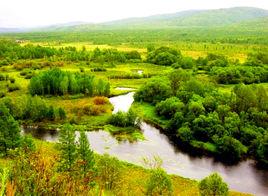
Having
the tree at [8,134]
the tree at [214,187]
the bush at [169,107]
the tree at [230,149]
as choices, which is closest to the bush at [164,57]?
the bush at [169,107]

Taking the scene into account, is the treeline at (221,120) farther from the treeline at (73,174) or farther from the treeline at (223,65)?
the treeline at (223,65)

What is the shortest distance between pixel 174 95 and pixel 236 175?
3337 cm

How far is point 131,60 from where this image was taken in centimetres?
13875

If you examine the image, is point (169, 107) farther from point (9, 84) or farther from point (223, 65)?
point (223, 65)

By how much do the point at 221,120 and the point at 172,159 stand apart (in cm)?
1275

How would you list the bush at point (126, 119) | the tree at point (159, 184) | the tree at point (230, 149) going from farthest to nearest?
the bush at point (126, 119)
the tree at point (230, 149)
the tree at point (159, 184)

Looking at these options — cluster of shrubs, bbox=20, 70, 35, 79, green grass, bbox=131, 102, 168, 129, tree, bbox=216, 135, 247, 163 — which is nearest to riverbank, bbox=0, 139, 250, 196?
tree, bbox=216, 135, 247, 163

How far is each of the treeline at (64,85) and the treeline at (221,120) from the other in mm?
17702

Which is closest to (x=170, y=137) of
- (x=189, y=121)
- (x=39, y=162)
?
(x=189, y=121)

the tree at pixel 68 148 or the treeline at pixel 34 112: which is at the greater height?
the tree at pixel 68 148

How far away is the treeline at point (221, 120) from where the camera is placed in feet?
184

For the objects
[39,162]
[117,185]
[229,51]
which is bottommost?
[229,51]

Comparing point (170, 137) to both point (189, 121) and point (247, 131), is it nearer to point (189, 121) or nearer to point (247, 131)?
point (189, 121)

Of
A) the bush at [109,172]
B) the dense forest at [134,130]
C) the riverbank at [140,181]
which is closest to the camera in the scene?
the dense forest at [134,130]
